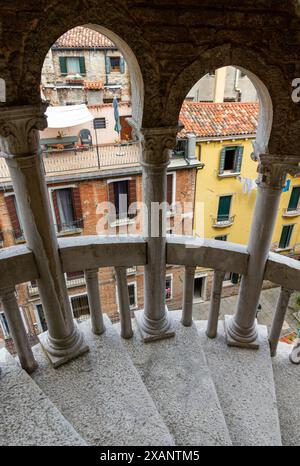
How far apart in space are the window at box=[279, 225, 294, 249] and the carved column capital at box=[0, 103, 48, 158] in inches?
481

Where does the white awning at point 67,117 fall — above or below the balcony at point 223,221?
above

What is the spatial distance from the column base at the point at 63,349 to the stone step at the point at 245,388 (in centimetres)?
163

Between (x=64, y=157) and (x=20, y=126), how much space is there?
7.67 m

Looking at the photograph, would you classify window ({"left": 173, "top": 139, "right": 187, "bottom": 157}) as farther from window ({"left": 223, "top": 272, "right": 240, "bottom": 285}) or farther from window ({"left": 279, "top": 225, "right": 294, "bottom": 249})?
window ({"left": 223, "top": 272, "right": 240, "bottom": 285})

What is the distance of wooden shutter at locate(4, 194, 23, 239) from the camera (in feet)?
29.5

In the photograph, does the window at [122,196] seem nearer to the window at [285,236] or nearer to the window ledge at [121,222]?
the window ledge at [121,222]

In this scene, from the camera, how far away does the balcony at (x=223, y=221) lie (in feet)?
39.5

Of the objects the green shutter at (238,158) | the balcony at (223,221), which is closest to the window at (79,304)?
the balcony at (223,221)

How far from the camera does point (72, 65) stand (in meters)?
12.1

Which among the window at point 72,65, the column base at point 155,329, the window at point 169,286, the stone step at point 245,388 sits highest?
the window at point 72,65

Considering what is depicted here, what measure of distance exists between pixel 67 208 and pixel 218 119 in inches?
223

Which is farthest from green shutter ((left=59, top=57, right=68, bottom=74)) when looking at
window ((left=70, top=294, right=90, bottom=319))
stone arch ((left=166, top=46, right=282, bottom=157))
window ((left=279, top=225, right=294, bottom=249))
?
stone arch ((left=166, top=46, right=282, bottom=157))

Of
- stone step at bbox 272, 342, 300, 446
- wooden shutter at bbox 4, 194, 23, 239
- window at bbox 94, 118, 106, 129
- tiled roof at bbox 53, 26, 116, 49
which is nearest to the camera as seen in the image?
stone step at bbox 272, 342, 300, 446

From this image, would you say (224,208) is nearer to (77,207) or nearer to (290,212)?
(290,212)
